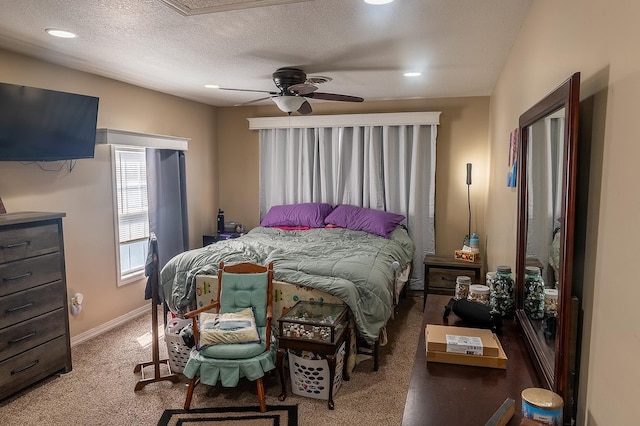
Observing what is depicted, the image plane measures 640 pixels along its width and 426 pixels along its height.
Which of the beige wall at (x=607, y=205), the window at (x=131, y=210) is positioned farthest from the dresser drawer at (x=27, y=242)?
the beige wall at (x=607, y=205)

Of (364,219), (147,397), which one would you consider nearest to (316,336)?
(147,397)

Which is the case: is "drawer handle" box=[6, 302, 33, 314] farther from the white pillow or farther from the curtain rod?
the curtain rod

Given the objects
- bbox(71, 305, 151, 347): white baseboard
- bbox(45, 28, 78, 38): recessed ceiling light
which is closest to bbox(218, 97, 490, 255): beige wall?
bbox(71, 305, 151, 347): white baseboard

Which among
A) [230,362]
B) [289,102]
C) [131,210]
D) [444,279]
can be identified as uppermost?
[289,102]

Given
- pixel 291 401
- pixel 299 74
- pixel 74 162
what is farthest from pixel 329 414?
pixel 74 162

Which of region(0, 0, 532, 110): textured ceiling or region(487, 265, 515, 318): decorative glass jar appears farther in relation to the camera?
region(0, 0, 532, 110): textured ceiling

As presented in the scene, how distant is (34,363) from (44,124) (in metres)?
1.71

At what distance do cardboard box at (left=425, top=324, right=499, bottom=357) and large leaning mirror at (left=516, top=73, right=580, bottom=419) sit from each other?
0.15 metres

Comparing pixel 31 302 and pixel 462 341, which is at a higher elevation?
pixel 462 341

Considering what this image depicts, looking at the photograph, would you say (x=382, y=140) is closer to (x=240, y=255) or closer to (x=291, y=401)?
(x=240, y=255)

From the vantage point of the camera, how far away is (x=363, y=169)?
5293 millimetres

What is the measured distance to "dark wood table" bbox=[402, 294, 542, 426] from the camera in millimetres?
1271

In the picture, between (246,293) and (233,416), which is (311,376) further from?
(246,293)

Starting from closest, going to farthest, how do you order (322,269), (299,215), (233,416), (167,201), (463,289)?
(463,289), (233,416), (322,269), (167,201), (299,215)
